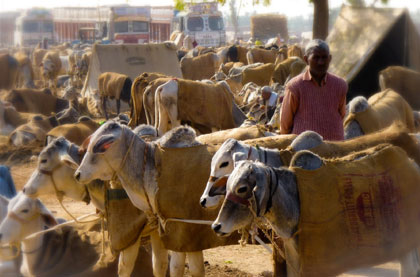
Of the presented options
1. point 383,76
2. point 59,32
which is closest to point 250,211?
point 383,76

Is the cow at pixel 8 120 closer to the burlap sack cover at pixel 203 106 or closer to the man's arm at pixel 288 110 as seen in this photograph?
the burlap sack cover at pixel 203 106

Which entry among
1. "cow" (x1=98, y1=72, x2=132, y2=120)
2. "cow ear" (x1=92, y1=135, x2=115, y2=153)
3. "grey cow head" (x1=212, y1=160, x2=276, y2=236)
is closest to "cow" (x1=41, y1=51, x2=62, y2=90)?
"cow" (x1=98, y1=72, x2=132, y2=120)

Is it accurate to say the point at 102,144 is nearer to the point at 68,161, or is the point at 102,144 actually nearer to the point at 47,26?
the point at 68,161

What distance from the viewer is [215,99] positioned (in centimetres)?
1241

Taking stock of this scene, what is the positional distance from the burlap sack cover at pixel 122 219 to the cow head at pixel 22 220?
4.86ft

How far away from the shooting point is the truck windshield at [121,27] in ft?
168

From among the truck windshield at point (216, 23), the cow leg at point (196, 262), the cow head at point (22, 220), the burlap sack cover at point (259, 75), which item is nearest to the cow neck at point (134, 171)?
the cow leg at point (196, 262)

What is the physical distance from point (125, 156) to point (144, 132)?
1.16 m

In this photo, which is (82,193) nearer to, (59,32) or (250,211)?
(250,211)

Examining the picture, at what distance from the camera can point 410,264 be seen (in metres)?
5.77

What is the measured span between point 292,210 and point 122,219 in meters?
2.48

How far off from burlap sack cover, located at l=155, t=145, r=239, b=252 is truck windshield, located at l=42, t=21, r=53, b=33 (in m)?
60.9

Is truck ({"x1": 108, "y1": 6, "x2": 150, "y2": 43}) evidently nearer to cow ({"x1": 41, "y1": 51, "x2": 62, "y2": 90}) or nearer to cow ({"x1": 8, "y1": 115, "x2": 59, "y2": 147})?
cow ({"x1": 41, "y1": 51, "x2": 62, "y2": 90})

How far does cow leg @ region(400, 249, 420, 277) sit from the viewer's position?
5.72m
